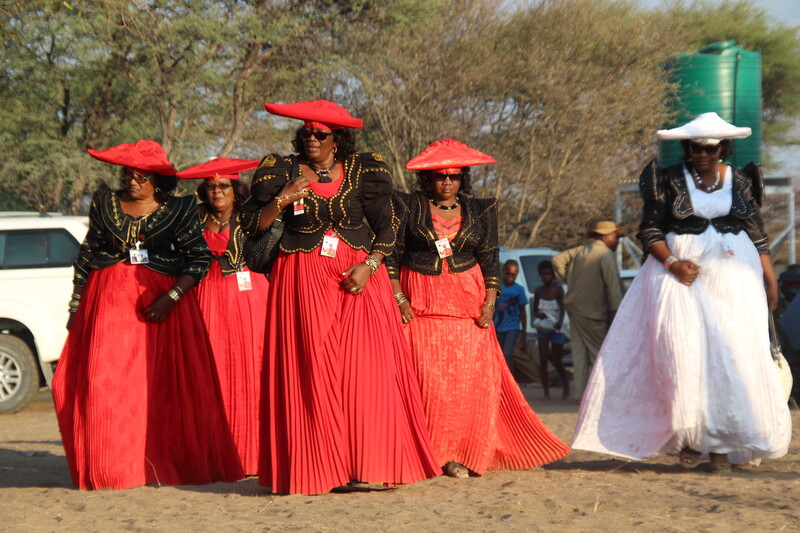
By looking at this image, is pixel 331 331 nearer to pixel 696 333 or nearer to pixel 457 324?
pixel 457 324

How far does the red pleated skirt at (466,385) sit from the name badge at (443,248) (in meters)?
0.08

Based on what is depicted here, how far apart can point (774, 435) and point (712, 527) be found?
1971 millimetres

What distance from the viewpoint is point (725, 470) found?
23.2 feet

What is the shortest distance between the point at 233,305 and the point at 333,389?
86.3 inches

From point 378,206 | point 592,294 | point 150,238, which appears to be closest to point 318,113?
point 378,206

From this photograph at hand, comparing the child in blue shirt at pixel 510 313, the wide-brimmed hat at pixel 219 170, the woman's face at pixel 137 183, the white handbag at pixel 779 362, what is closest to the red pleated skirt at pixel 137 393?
the woman's face at pixel 137 183

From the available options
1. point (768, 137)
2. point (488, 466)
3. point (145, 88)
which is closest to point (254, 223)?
point (488, 466)

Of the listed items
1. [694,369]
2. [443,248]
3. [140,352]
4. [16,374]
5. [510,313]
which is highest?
[443,248]

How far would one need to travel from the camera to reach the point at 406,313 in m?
7.41

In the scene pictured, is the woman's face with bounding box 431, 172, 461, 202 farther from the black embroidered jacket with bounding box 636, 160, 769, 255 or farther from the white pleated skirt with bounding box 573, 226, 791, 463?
the white pleated skirt with bounding box 573, 226, 791, 463

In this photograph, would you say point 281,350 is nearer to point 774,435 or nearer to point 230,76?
point 774,435

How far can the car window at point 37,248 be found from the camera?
41.7 feet

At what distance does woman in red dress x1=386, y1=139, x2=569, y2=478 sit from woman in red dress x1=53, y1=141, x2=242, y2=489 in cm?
125

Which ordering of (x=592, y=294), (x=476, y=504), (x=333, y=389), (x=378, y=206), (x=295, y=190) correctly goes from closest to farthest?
(x=476, y=504), (x=333, y=389), (x=295, y=190), (x=378, y=206), (x=592, y=294)
